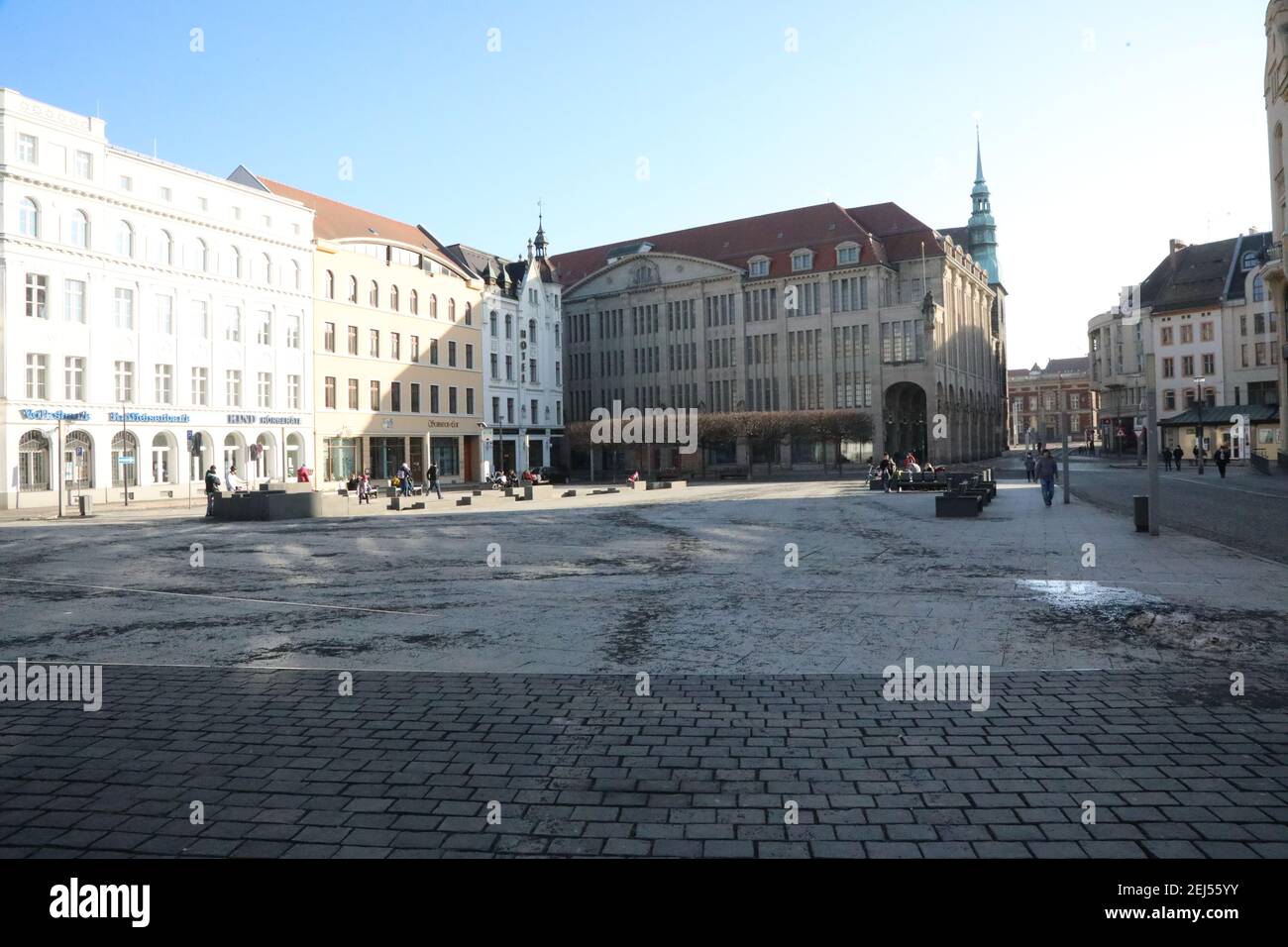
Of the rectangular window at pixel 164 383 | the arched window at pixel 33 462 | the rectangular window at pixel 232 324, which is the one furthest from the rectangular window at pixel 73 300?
the rectangular window at pixel 232 324

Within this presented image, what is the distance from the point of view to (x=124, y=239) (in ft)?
134

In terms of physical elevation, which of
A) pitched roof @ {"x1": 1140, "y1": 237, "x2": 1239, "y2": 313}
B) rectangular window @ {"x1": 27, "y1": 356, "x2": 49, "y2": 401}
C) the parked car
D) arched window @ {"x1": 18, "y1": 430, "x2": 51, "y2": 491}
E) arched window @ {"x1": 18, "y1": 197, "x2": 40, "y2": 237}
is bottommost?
the parked car

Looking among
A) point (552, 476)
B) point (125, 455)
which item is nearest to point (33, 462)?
point (125, 455)

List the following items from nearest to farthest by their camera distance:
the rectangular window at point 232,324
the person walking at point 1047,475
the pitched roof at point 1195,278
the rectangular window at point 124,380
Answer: the person walking at point 1047,475
the rectangular window at point 124,380
the rectangular window at point 232,324
the pitched roof at point 1195,278

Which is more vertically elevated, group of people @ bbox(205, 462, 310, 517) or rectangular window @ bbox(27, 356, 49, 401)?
rectangular window @ bbox(27, 356, 49, 401)

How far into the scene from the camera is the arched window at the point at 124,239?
40.6 metres

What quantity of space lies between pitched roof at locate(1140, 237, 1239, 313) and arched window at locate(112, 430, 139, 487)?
256 ft

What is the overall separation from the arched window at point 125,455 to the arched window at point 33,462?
287cm

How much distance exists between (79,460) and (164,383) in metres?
5.57

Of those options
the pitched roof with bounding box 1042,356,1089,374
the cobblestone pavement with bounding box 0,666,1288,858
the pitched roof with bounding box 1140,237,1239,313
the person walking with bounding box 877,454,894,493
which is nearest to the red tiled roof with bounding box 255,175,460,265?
the person walking with bounding box 877,454,894,493

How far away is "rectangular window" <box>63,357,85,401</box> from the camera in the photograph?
38531mm

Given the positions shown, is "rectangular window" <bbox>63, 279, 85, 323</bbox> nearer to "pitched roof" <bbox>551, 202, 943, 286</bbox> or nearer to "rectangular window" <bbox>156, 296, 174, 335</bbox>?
"rectangular window" <bbox>156, 296, 174, 335</bbox>

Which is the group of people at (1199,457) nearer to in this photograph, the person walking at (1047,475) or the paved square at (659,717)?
the person walking at (1047,475)

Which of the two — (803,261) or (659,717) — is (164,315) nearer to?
(659,717)
